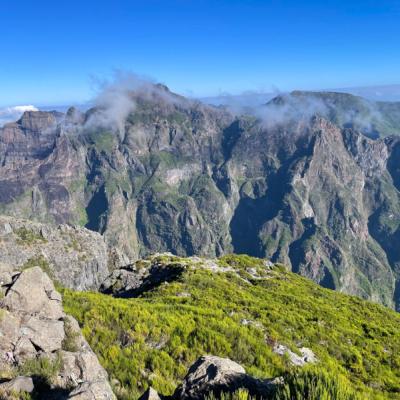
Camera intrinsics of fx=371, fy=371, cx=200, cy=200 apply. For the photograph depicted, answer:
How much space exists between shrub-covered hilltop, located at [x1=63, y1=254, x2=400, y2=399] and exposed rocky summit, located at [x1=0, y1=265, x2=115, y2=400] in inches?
59.2

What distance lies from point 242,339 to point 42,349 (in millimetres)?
9971

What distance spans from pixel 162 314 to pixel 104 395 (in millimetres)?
13087

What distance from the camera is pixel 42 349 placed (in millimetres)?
13367

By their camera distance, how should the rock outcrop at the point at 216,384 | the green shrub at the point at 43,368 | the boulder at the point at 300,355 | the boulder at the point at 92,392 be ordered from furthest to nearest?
the boulder at the point at 300,355 → the green shrub at the point at 43,368 → the rock outcrop at the point at 216,384 → the boulder at the point at 92,392

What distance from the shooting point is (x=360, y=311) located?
4025 cm

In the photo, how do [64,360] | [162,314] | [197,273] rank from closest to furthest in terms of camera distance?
[64,360]
[162,314]
[197,273]

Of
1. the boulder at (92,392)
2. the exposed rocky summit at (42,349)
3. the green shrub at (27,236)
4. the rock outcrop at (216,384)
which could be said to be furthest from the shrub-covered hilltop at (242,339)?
the green shrub at (27,236)

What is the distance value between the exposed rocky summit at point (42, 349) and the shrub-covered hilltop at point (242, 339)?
150 cm

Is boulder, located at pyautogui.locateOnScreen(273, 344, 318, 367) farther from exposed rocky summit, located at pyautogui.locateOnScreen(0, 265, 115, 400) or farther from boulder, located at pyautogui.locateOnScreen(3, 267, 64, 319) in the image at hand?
boulder, located at pyautogui.locateOnScreen(3, 267, 64, 319)

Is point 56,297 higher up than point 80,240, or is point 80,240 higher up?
point 56,297

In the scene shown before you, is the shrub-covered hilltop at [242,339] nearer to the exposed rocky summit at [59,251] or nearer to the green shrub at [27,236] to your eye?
the exposed rocky summit at [59,251]

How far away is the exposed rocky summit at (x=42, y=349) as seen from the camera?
10.1m

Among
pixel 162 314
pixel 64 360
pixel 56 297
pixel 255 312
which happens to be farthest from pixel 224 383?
pixel 255 312

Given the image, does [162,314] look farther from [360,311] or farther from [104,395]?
[360,311]
